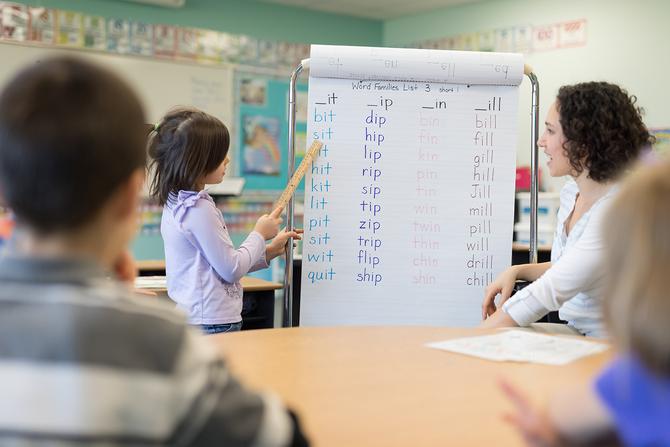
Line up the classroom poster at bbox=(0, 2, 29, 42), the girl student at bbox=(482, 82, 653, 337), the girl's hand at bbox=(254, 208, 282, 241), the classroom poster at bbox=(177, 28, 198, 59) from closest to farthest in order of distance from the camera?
the girl student at bbox=(482, 82, 653, 337) → the girl's hand at bbox=(254, 208, 282, 241) → the classroom poster at bbox=(0, 2, 29, 42) → the classroom poster at bbox=(177, 28, 198, 59)

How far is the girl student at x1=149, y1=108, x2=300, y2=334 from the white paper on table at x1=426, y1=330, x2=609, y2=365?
2.74 feet

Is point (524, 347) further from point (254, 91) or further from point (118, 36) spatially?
point (254, 91)

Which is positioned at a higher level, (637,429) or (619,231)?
(619,231)

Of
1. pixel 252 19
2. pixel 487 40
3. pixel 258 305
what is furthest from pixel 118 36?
pixel 258 305

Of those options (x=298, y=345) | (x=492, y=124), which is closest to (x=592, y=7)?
(x=492, y=124)

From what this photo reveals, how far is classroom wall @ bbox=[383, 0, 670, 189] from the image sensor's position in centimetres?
482

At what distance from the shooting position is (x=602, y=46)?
5.12 metres

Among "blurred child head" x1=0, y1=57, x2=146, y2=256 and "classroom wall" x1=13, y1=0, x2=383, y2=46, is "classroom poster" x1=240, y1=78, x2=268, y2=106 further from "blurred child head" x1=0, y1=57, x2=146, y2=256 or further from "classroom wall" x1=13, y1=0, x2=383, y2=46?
"blurred child head" x1=0, y1=57, x2=146, y2=256

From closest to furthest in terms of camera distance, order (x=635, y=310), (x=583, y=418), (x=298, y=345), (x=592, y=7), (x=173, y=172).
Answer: (x=635, y=310) → (x=583, y=418) → (x=298, y=345) → (x=173, y=172) → (x=592, y=7)

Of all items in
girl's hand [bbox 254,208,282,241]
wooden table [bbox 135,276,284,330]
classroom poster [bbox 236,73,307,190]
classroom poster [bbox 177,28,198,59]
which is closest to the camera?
girl's hand [bbox 254,208,282,241]

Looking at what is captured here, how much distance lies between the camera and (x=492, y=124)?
2518 mm

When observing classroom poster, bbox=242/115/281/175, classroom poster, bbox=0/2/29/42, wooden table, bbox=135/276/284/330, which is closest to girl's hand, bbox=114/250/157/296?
wooden table, bbox=135/276/284/330

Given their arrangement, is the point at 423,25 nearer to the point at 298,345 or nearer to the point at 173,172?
the point at 173,172

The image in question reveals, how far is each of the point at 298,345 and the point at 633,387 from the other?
Result: 93 cm
